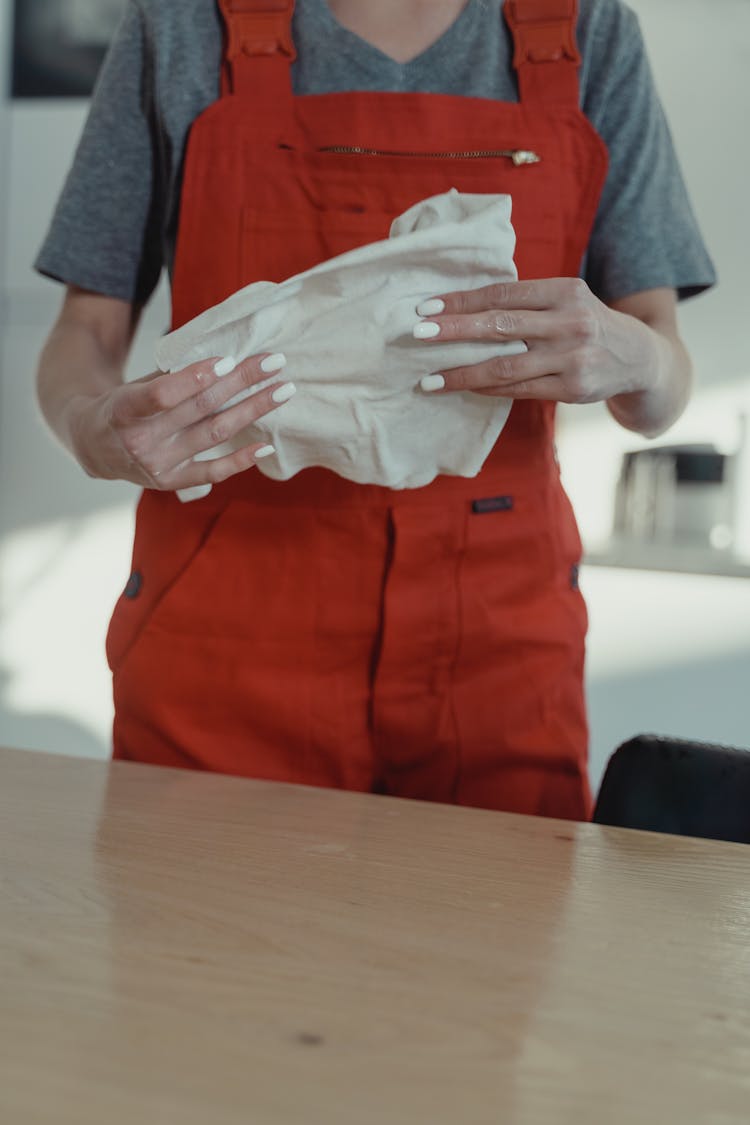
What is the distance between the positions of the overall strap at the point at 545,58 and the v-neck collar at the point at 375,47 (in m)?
0.05

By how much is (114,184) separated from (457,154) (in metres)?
0.30

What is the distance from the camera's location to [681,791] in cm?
74

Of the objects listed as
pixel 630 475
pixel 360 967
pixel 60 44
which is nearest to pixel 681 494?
pixel 630 475

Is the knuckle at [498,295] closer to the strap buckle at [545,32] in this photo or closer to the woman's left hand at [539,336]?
the woman's left hand at [539,336]

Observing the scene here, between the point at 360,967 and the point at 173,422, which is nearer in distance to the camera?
the point at 360,967

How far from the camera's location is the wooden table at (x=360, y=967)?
1.25ft

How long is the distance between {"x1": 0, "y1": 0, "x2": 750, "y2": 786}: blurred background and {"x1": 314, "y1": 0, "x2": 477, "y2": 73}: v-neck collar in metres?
1.26

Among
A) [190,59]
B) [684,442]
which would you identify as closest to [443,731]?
[190,59]

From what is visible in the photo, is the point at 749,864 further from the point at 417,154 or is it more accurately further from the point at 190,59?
the point at 190,59

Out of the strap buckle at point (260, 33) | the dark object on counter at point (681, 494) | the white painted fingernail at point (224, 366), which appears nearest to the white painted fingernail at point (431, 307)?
the white painted fingernail at point (224, 366)

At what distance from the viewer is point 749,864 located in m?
0.64

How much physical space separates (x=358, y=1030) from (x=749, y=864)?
1.01 feet

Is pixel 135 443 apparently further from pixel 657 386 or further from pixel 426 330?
pixel 657 386

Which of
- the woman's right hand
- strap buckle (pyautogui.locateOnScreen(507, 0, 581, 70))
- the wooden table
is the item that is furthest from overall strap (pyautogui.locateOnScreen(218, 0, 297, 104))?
the wooden table
